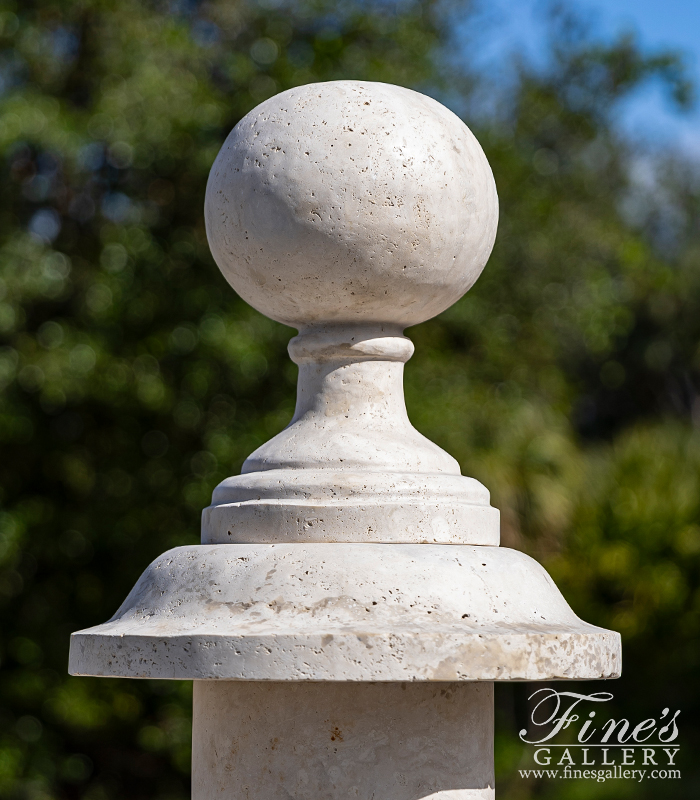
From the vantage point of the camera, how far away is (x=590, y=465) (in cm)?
1034

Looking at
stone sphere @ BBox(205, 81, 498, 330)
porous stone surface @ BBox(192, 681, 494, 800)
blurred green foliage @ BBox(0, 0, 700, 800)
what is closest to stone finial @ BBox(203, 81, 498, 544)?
stone sphere @ BBox(205, 81, 498, 330)

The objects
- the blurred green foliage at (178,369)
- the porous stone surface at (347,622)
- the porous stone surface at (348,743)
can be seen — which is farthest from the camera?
the blurred green foliage at (178,369)

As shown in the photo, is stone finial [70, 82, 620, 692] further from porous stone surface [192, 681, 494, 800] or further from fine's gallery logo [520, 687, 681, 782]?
fine's gallery logo [520, 687, 681, 782]

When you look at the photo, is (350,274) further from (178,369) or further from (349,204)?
(178,369)

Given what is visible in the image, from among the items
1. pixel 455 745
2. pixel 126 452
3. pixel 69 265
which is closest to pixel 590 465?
pixel 126 452

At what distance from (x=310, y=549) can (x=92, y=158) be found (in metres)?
6.54

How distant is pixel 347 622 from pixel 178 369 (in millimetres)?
6010

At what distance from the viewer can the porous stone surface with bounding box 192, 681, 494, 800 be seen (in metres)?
2.53

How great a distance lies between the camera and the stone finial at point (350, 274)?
260 centimetres

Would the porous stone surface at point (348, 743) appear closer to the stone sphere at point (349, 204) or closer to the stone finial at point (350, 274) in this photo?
the stone finial at point (350, 274)

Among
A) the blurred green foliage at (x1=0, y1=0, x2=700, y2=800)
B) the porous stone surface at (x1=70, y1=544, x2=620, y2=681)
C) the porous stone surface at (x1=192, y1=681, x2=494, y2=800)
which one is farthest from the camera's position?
the blurred green foliage at (x1=0, y1=0, x2=700, y2=800)

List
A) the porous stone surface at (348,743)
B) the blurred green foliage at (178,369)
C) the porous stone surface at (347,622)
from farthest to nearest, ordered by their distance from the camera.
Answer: the blurred green foliage at (178,369)
the porous stone surface at (348,743)
the porous stone surface at (347,622)

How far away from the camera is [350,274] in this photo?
2.66 meters

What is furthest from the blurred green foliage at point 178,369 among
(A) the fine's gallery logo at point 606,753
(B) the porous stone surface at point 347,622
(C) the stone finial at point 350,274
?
(B) the porous stone surface at point 347,622
